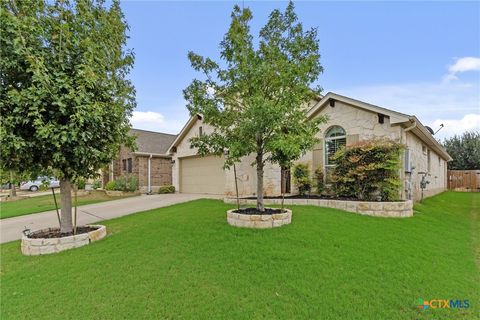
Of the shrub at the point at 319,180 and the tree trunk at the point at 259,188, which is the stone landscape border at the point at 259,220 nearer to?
the tree trunk at the point at 259,188

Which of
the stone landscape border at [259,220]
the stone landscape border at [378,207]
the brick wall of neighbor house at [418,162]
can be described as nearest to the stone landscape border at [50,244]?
the stone landscape border at [259,220]

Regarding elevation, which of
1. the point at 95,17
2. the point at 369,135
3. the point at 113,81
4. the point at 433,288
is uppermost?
the point at 95,17

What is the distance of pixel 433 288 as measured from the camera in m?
3.51

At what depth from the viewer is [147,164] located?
54.7ft

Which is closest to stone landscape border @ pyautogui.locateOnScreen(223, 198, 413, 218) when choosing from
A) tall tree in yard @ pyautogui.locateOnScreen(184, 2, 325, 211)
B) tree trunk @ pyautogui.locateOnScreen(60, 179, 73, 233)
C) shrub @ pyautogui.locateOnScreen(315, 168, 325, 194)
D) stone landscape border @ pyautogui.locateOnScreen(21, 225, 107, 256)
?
shrub @ pyautogui.locateOnScreen(315, 168, 325, 194)

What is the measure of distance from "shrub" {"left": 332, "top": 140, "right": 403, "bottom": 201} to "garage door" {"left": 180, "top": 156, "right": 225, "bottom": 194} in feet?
19.9

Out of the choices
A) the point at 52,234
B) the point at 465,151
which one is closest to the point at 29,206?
the point at 52,234

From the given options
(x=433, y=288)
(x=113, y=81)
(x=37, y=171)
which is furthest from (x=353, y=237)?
(x=37, y=171)

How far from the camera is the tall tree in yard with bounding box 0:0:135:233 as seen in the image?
439 cm

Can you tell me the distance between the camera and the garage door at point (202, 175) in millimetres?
13101

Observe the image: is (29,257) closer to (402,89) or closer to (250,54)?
(250,54)

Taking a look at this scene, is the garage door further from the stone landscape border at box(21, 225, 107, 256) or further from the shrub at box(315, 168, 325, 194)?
the stone landscape border at box(21, 225, 107, 256)

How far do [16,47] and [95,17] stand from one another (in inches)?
74.9

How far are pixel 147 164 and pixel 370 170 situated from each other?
1362 centimetres
